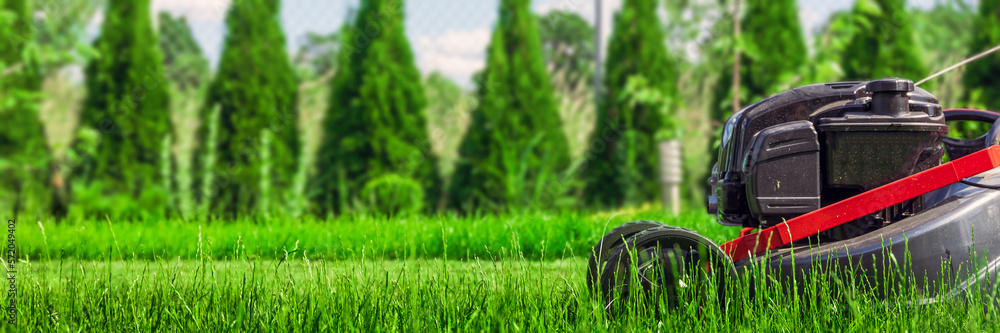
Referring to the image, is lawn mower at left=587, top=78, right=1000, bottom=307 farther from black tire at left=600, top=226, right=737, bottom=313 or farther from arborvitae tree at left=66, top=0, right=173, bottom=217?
arborvitae tree at left=66, top=0, right=173, bottom=217

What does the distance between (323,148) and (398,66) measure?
4.00 ft

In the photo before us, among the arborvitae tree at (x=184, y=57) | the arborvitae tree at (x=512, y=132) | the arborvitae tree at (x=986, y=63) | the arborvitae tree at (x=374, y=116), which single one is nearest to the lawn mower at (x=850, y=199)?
the arborvitae tree at (x=512, y=132)

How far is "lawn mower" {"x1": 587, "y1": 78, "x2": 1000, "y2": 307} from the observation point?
7.61 ft

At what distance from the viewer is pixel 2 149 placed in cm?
762

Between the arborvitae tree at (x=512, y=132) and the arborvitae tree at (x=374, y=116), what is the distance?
1.72 feet

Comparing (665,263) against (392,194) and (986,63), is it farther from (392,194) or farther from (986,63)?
(986,63)

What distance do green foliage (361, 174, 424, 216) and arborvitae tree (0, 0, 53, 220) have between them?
10.9 ft

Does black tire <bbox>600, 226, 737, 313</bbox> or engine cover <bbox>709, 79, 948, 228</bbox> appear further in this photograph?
engine cover <bbox>709, 79, 948, 228</bbox>

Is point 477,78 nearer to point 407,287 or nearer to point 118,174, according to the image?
point 118,174

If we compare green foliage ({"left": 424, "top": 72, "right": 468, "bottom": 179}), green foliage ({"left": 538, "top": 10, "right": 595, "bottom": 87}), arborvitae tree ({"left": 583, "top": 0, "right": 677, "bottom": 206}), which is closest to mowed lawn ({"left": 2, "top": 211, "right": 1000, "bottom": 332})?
arborvitae tree ({"left": 583, "top": 0, "right": 677, "bottom": 206})

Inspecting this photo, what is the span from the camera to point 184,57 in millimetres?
8867

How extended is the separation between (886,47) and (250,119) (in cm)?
659

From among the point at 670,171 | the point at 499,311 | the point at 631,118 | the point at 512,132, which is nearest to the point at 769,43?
the point at 631,118

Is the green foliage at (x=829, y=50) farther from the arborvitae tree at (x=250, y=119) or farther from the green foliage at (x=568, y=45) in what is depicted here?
the arborvitae tree at (x=250, y=119)
